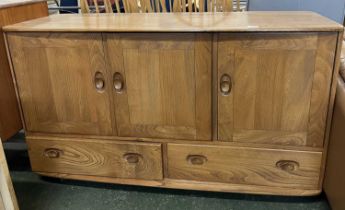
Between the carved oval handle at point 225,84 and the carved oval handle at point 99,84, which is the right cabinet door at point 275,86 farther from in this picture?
the carved oval handle at point 99,84

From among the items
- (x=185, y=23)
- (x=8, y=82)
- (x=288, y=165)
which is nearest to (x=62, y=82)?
(x=8, y=82)

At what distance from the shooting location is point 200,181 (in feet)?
4.25

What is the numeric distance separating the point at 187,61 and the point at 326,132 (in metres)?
0.54

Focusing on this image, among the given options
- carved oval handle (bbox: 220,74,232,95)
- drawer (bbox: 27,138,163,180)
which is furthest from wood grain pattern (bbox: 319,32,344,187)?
drawer (bbox: 27,138,163,180)

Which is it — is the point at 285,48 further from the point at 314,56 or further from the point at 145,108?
the point at 145,108

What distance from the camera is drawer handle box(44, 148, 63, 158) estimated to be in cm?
137

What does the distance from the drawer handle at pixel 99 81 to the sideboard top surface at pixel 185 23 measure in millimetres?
169

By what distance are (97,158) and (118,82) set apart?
1.15 ft

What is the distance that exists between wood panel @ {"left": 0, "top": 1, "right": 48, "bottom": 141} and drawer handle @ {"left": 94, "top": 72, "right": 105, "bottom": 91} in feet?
1.33

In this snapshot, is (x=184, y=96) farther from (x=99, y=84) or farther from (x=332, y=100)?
(x=332, y=100)

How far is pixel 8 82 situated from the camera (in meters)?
1.35

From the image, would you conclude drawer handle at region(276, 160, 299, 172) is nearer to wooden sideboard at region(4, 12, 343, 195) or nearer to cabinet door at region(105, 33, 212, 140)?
wooden sideboard at region(4, 12, 343, 195)

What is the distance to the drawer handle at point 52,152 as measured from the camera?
1373 millimetres

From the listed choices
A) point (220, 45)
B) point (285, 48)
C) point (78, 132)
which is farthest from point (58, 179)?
point (285, 48)
